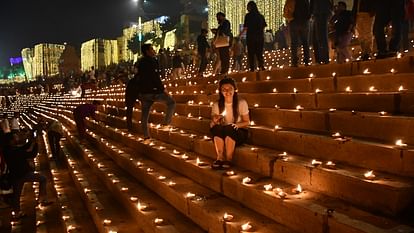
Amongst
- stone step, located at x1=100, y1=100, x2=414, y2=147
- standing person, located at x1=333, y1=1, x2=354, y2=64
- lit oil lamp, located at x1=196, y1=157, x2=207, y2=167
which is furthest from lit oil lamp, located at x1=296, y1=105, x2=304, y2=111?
standing person, located at x1=333, y1=1, x2=354, y2=64

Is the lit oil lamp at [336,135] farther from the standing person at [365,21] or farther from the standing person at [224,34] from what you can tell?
the standing person at [224,34]

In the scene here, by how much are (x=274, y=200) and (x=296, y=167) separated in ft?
1.68

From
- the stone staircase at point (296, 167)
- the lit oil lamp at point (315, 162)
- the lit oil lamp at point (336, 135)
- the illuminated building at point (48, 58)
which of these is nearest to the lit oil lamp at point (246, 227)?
the stone staircase at point (296, 167)

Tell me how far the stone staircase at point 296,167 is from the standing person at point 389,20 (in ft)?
3.07

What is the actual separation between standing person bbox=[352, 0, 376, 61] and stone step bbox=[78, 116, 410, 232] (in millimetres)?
3526

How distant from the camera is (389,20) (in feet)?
22.2

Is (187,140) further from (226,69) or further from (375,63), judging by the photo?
(226,69)

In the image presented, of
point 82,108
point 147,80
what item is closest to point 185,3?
point 82,108

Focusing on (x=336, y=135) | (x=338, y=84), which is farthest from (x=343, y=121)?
(x=338, y=84)

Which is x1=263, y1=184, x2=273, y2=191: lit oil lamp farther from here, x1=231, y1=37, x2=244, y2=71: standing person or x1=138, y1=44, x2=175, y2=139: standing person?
x1=231, y1=37, x2=244, y2=71: standing person

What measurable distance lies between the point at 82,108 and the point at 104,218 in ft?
26.0

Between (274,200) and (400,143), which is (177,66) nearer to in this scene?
→ (274,200)

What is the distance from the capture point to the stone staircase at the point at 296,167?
3.22m

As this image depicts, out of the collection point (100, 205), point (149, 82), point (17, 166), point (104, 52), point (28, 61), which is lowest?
point (100, 205)
